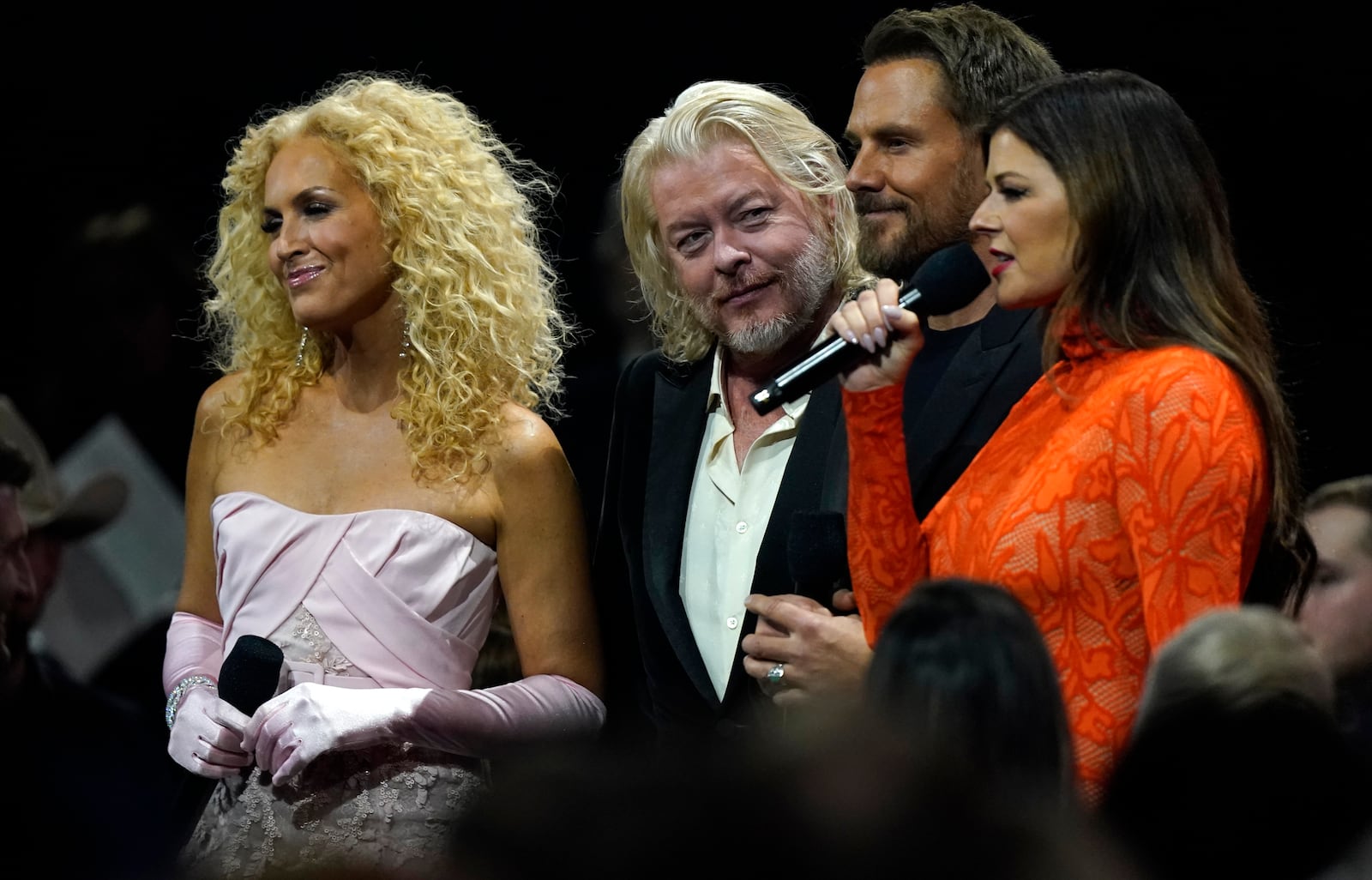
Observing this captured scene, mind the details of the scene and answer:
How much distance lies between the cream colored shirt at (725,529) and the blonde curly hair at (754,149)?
0.25 metres

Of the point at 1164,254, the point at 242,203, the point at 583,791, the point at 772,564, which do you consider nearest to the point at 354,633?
the point at 772,564

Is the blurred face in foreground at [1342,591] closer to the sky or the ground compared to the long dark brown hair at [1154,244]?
closer to the ground

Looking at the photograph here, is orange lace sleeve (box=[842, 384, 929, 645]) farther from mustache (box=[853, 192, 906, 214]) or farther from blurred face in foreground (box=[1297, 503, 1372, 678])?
blurred face in foreground (box=[1297, 503, 1372, 678])

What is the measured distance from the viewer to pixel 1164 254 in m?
1.89

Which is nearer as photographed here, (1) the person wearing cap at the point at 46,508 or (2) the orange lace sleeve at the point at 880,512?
(2) the orange lace sleeve at the point at 880,512

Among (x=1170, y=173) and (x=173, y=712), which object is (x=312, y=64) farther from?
(x=1170, y=173)

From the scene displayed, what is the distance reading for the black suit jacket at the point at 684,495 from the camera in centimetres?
232

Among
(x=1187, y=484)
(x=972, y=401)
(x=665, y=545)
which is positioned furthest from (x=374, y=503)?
(x=1187, y=484)

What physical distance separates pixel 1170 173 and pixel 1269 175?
1406 millimetres

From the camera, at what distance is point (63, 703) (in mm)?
3219

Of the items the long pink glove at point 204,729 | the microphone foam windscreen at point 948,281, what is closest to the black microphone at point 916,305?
the microphone foam windscreen at point 948,281

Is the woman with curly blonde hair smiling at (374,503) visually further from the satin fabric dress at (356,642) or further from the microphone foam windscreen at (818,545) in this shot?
the microphone foam windscreen at (818,545)

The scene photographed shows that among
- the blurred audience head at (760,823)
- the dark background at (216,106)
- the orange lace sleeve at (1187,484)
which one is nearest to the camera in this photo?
the blurred audience head at (760,823)

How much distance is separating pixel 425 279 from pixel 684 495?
57cm
